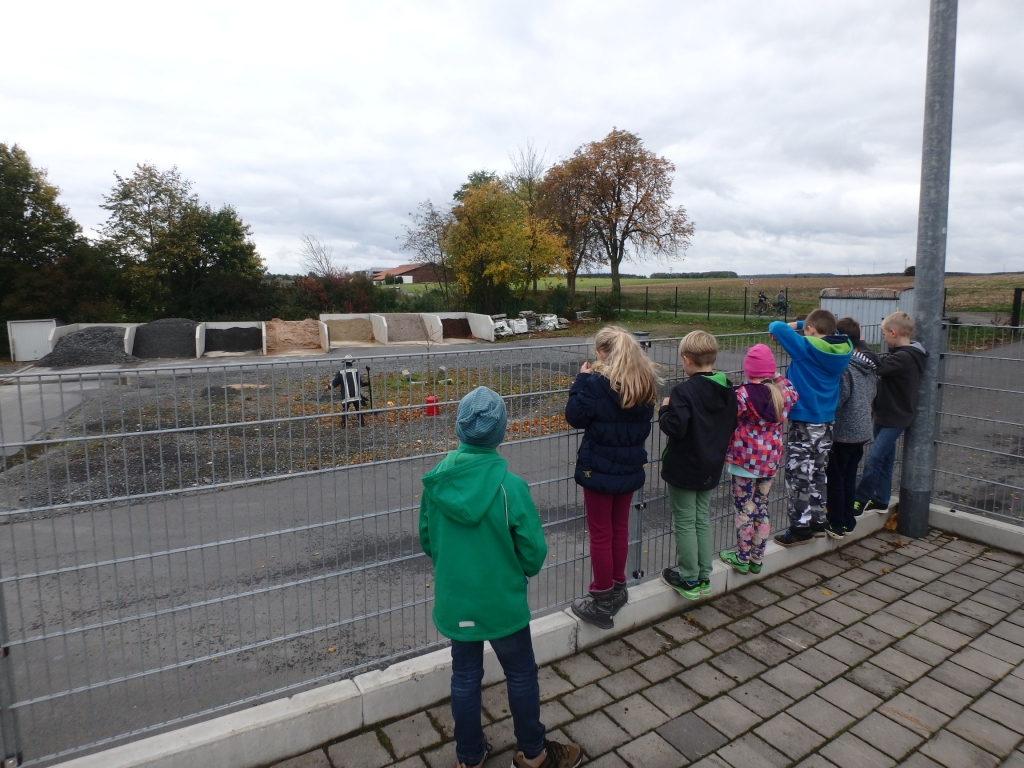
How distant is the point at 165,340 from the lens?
73.6 feet

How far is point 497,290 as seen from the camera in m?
32.0

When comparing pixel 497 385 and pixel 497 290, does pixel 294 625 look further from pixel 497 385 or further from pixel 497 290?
pixel 497 290

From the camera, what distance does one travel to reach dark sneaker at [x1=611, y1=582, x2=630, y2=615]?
12.0 ft

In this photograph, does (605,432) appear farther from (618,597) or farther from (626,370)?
(618,597)

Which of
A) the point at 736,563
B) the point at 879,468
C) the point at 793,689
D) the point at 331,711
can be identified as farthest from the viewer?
the point at 879,468

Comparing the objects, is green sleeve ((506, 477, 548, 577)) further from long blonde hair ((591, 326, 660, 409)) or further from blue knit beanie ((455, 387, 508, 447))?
long blonde hair ((591, 326, 660, 409))

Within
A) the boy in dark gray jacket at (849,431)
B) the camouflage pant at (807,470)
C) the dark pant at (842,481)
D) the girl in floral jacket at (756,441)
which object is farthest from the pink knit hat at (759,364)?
the dark pant at (842,481)

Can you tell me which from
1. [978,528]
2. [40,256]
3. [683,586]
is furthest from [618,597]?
[40,256]

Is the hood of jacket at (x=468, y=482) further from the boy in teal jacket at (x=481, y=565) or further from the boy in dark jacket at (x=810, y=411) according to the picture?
the boy in dark jacket at (x=810, y=411)

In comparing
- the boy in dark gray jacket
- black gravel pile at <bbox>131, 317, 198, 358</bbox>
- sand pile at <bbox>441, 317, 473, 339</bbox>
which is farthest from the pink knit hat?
sand pile at <bbox>441, 317, 473, 339</bbox>

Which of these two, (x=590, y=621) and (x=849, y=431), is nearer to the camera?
(x=590, y=621)

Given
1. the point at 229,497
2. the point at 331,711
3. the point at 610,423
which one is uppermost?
the point at 610,423

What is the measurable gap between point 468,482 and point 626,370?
121 centimetres

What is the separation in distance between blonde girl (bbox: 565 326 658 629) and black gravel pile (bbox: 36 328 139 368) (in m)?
20.0
